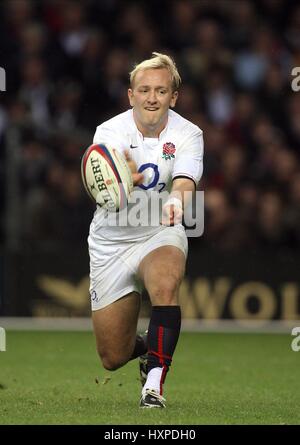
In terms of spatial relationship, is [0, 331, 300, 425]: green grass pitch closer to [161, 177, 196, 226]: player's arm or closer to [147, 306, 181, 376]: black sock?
[147, 306, 181, 376]: black sock

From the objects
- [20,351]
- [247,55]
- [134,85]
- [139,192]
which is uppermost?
[247,55]

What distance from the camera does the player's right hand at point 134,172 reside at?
7531 millimetres

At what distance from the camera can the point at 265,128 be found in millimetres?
15508

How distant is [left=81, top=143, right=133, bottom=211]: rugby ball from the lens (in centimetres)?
738

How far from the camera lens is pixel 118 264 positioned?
788 centimetres

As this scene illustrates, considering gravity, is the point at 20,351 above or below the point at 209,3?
below

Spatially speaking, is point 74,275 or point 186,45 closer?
point 74,275

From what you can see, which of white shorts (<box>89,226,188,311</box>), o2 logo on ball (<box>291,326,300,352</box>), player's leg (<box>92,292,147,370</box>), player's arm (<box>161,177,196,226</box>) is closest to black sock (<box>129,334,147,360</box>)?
player's leg (<box>92,292,147,370</box>)

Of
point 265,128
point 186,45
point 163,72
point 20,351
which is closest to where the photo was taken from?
point 163,72

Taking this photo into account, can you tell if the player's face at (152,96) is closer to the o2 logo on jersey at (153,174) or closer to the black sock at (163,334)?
the o2 logo on jersey at (153,174)
